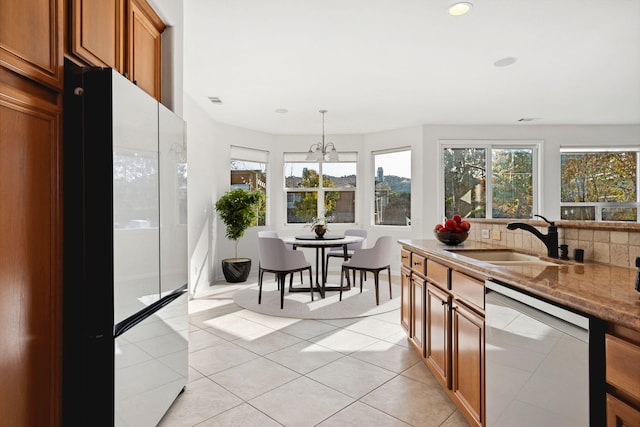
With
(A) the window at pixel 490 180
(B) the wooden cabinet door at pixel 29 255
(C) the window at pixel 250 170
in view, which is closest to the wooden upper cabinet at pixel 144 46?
(B) the wooden cabinet door at pixel 29 255

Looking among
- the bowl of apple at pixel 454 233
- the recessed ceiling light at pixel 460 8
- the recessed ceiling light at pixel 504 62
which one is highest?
the recessed ceiling light at pixel 504 62

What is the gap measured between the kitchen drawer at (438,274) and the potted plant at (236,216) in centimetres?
360

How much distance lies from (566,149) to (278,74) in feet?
17.6

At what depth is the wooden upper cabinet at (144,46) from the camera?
1.96m

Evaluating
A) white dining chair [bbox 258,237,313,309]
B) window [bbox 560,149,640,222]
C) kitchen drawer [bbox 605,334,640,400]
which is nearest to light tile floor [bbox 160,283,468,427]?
white dining chair [bbox 258,237,313,309]

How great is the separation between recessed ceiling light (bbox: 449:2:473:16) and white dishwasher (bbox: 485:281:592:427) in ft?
6.66

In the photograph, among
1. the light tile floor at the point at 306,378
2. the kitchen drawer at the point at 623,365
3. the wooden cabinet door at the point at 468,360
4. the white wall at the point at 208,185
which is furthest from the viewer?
the white wall at the point at 208,185

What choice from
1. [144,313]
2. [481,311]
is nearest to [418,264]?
[481,311]

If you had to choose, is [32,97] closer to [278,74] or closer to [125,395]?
[125,395]

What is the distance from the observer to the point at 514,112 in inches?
214

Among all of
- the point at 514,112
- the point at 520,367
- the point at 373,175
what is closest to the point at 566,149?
the point at 514,112

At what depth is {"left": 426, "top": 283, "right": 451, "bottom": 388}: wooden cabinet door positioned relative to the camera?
2.14 metres

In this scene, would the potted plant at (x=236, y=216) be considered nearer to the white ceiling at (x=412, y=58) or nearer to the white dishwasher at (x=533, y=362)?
the white ceiling at (x=412, y=58)

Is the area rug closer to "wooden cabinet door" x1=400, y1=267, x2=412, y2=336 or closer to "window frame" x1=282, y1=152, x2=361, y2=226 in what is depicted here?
"wooden cabinet door" x1=400, y1=267, x2=412, y2=336
